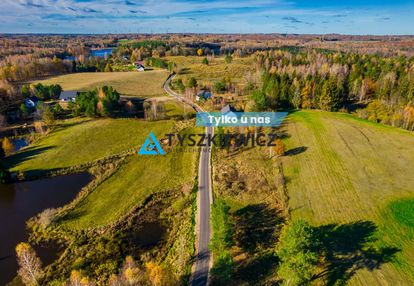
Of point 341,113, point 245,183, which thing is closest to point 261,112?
point 341,113

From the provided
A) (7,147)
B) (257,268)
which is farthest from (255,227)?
(7,147)

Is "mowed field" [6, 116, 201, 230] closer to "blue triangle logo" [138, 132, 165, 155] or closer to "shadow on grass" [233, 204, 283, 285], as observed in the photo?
"blue triangle logo" [138, 132, 165, 155]

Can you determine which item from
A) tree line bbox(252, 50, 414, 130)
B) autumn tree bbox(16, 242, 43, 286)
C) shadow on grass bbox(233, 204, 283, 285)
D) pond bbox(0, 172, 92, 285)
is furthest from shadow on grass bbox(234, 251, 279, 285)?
tree line bbox(252, 50, 414, 130)

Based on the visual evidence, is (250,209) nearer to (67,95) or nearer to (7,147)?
(7,147)

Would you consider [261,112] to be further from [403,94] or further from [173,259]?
[173,259]

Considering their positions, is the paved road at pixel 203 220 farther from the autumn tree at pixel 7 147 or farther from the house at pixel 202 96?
the autumn tree at pixel 7 147
